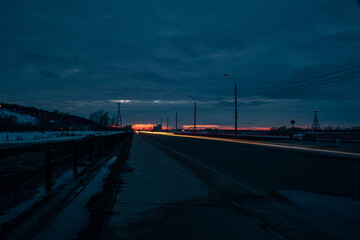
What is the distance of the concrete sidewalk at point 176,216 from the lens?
14.6 feet

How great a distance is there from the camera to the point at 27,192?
7.83 m

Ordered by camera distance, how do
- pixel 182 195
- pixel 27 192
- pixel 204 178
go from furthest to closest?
pixel 204 178, pixel 27 192, pixel 182 195

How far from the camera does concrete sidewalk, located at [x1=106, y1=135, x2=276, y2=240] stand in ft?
14.6

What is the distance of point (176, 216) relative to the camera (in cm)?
542

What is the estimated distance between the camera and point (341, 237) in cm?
432

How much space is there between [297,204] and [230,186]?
2.50 meters

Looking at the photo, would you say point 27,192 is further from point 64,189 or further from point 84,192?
point 84,192

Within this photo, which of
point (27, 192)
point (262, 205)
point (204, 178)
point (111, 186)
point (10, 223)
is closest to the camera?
point (10, 223)

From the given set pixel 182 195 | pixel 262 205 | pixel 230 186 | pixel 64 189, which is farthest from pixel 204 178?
pixel 64 189

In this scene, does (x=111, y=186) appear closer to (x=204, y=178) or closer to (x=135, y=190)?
(x=135, y=190)

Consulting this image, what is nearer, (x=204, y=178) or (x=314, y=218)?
(x=314, y=218)

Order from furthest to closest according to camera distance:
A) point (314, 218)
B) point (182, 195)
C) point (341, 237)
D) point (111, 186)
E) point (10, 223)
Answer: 1. point (111, 186)
2. point (182, 195)
3. point (314, 218)
4. point (10, 223)
5. point (341, 237)

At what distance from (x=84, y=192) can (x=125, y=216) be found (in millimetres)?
2672

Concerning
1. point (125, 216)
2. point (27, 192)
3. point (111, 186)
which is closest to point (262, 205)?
point (125, 216)
